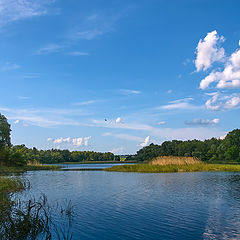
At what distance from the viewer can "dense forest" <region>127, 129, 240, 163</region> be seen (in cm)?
10761

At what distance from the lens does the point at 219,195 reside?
26.6 metres

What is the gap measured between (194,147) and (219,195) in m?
124

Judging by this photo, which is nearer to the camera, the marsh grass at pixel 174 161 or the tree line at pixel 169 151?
the marsh grass at pixel 174 161

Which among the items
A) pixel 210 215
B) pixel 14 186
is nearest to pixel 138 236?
pixel 210 215

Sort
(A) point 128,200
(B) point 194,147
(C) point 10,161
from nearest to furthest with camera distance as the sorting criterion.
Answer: (A) point 128,200 → (C) point 10,161 → (B) point 194,147

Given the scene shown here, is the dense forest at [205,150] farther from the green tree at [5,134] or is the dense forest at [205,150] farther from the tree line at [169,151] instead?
the green tree at [5,134]

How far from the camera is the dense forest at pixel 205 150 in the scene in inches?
4237

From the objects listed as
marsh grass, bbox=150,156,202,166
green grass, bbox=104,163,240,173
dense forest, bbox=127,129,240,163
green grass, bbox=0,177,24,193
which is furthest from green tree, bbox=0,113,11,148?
dense forest, bbox=127,129,240,163

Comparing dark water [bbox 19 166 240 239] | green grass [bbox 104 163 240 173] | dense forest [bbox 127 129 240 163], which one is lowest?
dark water [bbox 19 166 240 239]

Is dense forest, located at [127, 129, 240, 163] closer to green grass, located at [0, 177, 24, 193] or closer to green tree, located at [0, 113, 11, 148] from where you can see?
green tree, located at [0, 113, 11, 148]

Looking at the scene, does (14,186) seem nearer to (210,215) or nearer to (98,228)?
(98,228)

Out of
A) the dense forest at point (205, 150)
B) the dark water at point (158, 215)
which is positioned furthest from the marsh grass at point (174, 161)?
the dense forest at point (205, 150)

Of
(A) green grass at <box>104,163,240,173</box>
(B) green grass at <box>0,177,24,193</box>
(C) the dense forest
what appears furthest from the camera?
(C) the dense forest

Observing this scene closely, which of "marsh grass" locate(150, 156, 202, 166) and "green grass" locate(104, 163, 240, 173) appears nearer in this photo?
"green grass" locate(104, 163, 240, 173)
